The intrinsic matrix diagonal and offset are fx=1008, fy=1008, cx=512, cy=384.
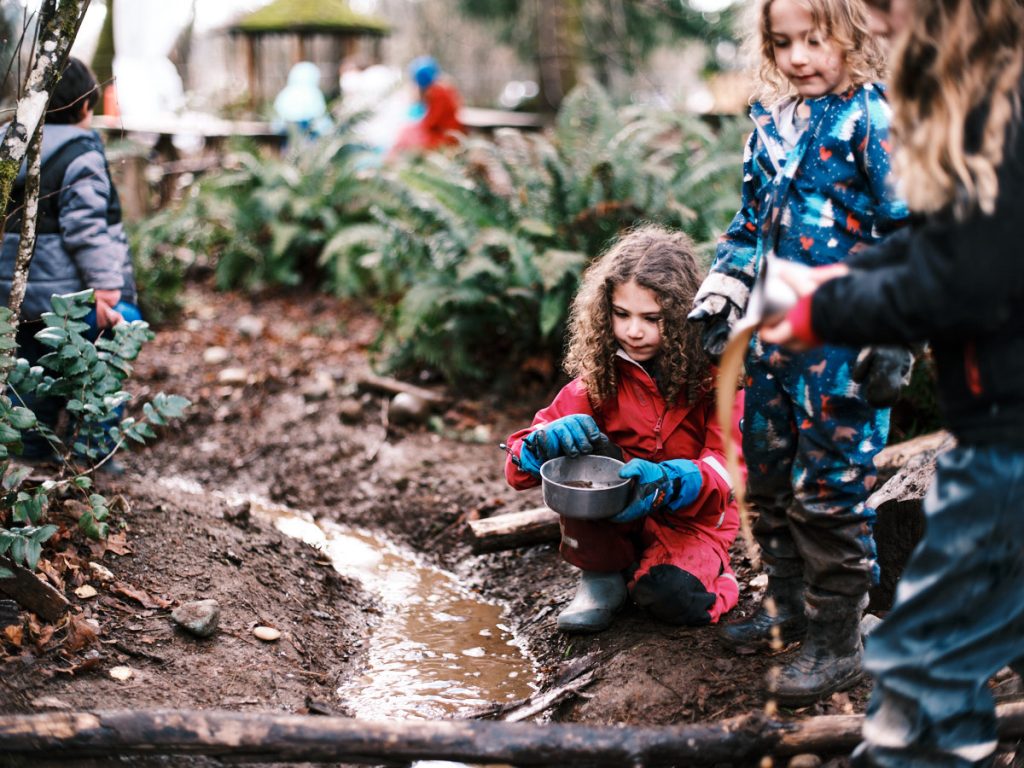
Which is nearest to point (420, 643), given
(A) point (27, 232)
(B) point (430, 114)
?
(A) point (27, 232)

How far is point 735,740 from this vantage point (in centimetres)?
265

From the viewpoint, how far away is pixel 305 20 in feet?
51.1

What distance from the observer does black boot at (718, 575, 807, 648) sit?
3.34 metres

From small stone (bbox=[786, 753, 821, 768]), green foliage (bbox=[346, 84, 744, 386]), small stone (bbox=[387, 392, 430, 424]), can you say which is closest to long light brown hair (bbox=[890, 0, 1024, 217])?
small stone (bbox=[786, 753, 821, 768])

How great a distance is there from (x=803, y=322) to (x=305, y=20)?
14.9 m

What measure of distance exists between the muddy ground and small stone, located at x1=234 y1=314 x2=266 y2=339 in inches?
27.6

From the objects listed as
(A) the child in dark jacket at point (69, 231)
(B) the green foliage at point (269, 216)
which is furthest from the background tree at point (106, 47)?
(A) the child in dark jacket at point (69, 231)

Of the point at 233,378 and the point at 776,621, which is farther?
the point at 233,378

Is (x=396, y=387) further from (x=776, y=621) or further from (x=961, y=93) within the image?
(x=961, y=93)

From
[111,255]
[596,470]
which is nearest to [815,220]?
[596,470]

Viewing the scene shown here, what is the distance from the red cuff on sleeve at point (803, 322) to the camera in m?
2.23

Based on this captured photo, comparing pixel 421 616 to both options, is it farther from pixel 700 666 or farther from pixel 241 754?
pixel 241 754

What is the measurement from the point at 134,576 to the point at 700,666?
6.60 feet

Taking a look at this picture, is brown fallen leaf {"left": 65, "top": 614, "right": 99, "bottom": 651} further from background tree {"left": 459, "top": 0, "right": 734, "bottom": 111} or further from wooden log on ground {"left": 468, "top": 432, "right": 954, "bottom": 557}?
background tree {"left": 459, "top": 0, "right": 734, "bottom": 111}
